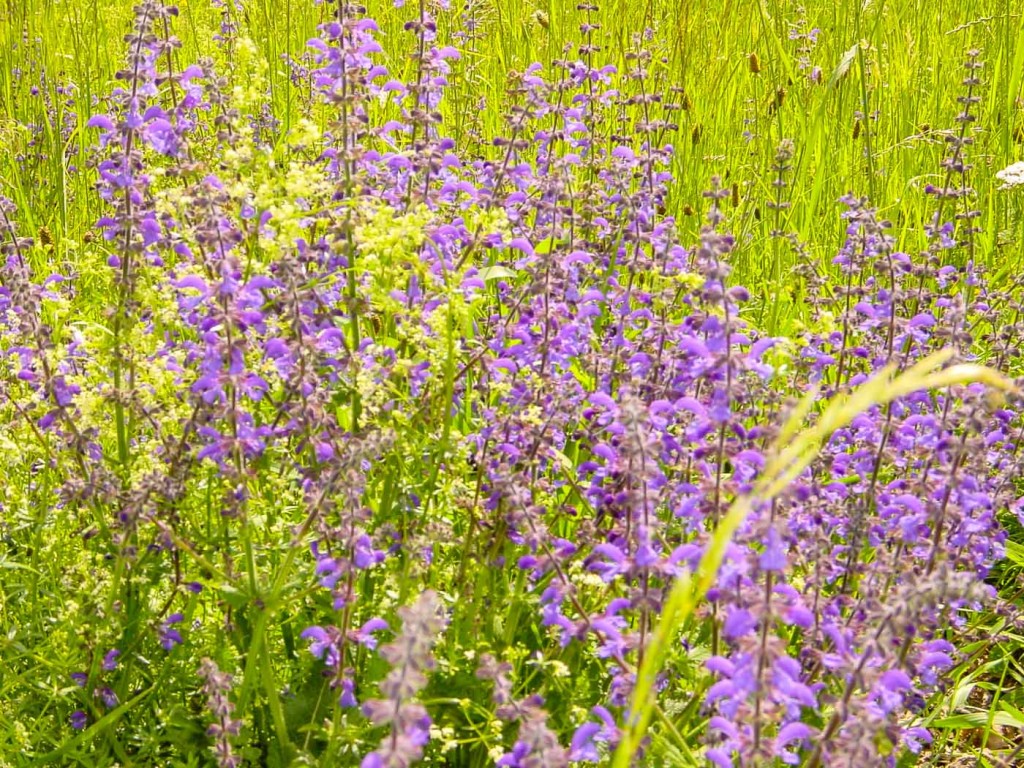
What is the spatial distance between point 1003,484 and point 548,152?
1876 millimetres

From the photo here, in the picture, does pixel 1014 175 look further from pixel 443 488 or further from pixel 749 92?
pixel 749 92

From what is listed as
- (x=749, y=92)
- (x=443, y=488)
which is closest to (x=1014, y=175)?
(x=443, y=488)

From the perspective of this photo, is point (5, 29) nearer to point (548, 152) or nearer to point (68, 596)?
point (548, 152)

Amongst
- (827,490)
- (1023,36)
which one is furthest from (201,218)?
(1023,36)

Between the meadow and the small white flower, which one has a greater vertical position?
the small white flower

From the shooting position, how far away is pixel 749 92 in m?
6.46

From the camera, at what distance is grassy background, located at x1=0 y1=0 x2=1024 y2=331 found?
192 inches

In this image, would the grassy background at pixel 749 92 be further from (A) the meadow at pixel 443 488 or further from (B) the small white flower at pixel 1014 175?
(A) the meadow at pixel 443 488

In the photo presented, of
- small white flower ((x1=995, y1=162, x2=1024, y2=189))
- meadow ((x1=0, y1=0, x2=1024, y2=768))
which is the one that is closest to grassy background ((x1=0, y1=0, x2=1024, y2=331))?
small white flower ((x1=995, y1=162, x2=1024, y2=189))

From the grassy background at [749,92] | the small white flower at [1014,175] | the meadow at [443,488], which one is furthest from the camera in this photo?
the grassy background at [749,92]

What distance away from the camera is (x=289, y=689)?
255cm

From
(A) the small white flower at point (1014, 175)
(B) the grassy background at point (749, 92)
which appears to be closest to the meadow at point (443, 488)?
(A) the small white flower at point (1014, 175)

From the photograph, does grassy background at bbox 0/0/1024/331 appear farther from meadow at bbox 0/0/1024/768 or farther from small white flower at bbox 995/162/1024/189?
meadow at bbox 0/0/1024/768

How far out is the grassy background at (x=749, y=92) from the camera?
16.0 feet
